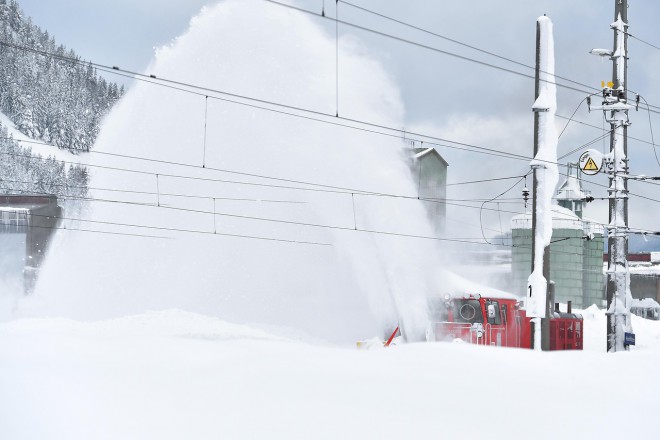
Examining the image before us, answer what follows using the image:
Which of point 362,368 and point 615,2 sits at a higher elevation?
point 615,2

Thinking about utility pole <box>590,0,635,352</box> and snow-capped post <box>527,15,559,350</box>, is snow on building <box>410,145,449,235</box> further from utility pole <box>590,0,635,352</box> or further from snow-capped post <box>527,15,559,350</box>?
snow-capped post <box>527,15,559,350</box>

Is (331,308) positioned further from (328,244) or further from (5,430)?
(5,430)

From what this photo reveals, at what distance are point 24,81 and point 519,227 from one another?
13426 centimetres

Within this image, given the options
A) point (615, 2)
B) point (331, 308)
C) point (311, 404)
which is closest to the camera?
point (311, 404)

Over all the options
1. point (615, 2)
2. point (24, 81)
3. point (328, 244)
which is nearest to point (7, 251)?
point (328, 244)

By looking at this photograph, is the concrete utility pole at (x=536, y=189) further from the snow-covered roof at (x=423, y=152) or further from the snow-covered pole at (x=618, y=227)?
the snow-covered roof at (x=423, y=152)

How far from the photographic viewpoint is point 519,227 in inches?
1975

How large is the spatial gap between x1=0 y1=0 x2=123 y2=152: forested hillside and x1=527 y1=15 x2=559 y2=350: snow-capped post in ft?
486

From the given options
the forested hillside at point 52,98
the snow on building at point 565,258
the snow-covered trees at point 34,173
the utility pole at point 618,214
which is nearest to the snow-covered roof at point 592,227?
the snow on building at point 565,258

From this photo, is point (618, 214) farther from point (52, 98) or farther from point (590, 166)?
point (52, 98)

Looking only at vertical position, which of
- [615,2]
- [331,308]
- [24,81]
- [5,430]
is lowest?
[331,308]

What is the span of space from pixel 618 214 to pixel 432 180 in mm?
35580

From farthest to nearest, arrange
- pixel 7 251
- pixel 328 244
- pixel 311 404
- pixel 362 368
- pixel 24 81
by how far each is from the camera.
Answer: pixel 24 81 → pixel 7 251 → pixel 328 244 → pixel 362 368 → pixel 311 404

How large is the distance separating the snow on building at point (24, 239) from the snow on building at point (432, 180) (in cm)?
2586
